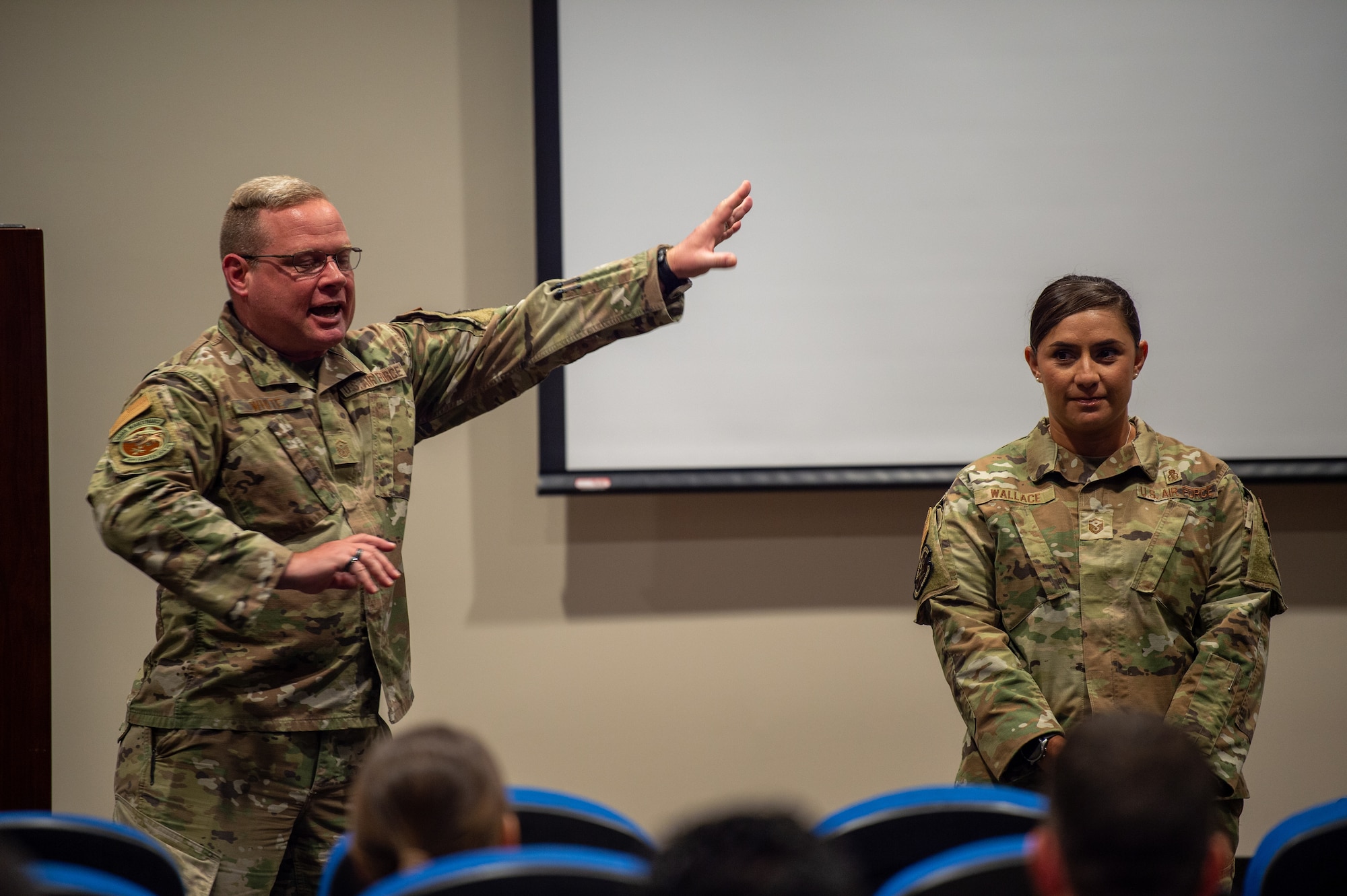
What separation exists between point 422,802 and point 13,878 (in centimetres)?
39

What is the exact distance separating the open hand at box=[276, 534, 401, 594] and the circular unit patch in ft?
0.95

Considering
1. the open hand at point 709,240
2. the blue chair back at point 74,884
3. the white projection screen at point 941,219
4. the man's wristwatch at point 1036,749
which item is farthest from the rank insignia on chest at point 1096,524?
the blue chair back at point 74,884

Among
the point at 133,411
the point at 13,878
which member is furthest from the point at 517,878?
the point at 133,411

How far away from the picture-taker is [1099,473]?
221 cm

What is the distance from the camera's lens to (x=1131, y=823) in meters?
1.08

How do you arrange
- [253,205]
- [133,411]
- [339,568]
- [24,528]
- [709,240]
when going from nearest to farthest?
[339,568] → [133,411] → [253,205] → [709,240] → [24,528]

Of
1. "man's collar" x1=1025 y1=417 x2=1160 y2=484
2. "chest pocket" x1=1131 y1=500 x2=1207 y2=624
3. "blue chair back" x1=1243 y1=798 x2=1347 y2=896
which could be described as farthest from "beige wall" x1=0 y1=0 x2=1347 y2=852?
"blue chair back" x1=1243 y1=798 x2=1347 y2=896

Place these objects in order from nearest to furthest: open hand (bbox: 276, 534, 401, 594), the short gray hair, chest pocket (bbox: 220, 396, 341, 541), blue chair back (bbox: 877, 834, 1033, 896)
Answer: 1. blue chair back (bbox: 877, 834, 1033, 896)
2. open hand (bbox: 276, 534, 401, 594)
3. chest pocket (bbox: 220, 396, 341, 541)
4. the short gray hair

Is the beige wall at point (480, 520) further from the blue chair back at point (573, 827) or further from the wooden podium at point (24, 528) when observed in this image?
the blue chair back at point (573, 827)

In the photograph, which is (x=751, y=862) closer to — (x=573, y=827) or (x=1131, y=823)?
(x=1131, y=823)

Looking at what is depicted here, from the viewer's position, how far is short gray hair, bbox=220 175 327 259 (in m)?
2.16

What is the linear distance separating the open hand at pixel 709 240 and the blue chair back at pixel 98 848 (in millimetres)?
1366

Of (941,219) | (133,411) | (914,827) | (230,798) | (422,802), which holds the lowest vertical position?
(230,798)

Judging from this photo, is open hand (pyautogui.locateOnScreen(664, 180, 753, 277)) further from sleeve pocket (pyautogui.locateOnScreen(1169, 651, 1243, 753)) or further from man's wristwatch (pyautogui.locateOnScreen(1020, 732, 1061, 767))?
sleeve pocket (pyautogui.locateOnScreen(1169, 651, 1243, 753))
